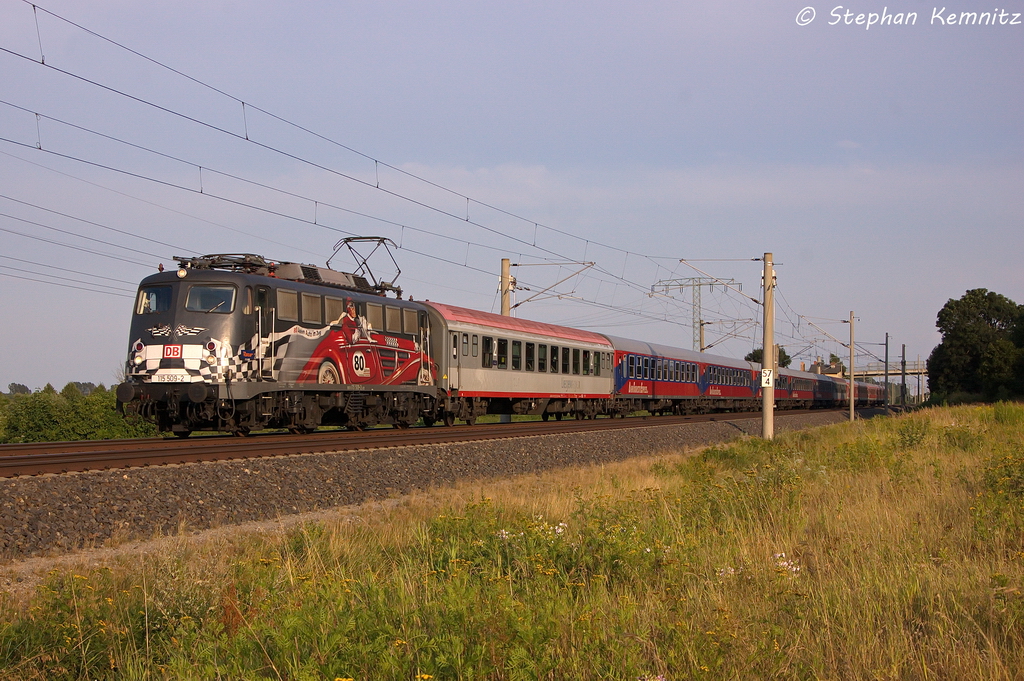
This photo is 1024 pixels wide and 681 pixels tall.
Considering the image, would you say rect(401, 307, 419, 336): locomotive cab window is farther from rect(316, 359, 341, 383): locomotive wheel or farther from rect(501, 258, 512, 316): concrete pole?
rect(501, 258, 512, 316): concrete pole

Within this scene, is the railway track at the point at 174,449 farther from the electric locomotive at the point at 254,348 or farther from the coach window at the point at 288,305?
the coach window at the point at 288,305

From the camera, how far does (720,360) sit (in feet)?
169

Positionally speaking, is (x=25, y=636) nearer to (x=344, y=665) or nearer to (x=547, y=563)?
(x=344, y=665)

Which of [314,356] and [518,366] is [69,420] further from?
[518,366]

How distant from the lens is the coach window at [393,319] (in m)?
22.0

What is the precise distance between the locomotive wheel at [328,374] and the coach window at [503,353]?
9023 mm

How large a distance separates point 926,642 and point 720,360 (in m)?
47.9

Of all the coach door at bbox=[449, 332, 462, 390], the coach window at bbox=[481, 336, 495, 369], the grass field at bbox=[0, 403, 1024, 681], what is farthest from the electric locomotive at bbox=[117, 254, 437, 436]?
the grass field at bbox=[0, 403, 1024, 681]

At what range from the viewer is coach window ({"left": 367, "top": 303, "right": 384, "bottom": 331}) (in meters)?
21.1

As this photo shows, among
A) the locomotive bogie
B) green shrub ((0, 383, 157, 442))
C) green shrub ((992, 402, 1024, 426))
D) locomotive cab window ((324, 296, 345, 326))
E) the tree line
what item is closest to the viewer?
the locomotive bogie

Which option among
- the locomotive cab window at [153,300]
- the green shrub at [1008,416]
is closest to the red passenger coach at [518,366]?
the locomotive cab window at [153,300]

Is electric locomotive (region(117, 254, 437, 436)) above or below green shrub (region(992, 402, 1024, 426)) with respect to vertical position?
above

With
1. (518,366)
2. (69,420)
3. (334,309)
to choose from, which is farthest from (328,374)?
(69,420)

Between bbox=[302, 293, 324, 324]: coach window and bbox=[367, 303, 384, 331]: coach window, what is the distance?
2057mm
